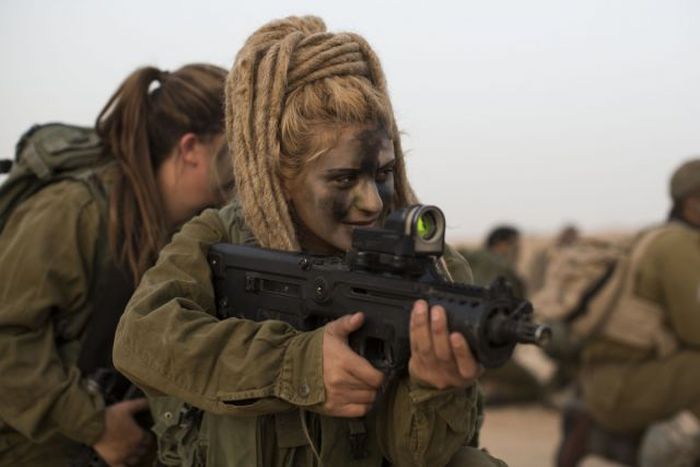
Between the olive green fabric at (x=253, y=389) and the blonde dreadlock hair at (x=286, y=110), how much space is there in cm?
24

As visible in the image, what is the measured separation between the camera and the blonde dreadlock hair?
2650 mm

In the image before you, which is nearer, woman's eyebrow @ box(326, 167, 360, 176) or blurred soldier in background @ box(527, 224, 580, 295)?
woman's eyebrow @ box(326, 167, 360, 176)

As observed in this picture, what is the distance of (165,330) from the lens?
2.40 metres

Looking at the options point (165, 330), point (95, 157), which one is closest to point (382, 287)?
point (165, 330)

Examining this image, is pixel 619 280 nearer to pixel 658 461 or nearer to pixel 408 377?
pixel 658 461

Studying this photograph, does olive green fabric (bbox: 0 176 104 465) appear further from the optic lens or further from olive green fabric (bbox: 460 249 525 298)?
olive green fabric (bbox: 460 249 525 298)

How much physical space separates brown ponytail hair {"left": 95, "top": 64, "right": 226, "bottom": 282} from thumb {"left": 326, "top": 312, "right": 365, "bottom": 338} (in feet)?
4.52

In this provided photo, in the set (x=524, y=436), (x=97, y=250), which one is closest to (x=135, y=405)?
(x=97, y=250)

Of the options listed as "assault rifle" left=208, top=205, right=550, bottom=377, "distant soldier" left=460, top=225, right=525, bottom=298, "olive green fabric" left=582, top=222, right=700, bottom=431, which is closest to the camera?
"assault rifle" left=208, top=205, right=550, bottom=377

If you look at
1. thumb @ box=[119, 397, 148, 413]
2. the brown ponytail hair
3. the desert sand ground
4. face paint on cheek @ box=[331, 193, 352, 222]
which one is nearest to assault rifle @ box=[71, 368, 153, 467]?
thumb @ box=[119, 397, 148, 413]

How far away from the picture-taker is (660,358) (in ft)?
20.6

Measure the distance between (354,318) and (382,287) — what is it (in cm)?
9

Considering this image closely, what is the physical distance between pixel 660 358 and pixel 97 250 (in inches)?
155

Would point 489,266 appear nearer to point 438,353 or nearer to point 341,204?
point 341,204
